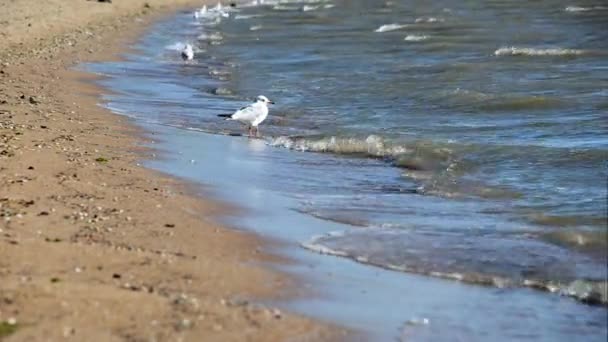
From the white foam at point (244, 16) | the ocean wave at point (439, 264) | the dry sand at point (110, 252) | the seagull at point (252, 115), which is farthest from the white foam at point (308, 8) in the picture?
the ocean wave at point (439, 264)

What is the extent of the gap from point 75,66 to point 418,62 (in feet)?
22.4

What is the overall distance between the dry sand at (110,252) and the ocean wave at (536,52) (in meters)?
12.1

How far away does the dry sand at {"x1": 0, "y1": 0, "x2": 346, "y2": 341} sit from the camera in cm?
653

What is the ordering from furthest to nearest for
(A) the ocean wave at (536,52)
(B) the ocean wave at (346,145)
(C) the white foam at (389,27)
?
(C) the white foam at (389,27)
(A) the ocean wave at (536,52)
(B) the ocean wave at (346,145)

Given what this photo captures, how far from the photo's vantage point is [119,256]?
796 centimetres

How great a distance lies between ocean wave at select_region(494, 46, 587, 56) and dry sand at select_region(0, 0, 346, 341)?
12134mm

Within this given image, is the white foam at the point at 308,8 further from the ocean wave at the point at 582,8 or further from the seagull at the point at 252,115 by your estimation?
the seagull at the point at 252,115

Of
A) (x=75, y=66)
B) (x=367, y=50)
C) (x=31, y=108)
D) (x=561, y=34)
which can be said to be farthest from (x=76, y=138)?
(x=561, y=34)

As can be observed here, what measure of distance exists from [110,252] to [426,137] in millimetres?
7376

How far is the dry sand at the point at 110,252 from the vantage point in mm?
6527

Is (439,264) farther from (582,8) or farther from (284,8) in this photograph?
(284,8)

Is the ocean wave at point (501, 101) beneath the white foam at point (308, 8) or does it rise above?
above

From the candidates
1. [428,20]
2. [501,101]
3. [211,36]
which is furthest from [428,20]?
[501,101]

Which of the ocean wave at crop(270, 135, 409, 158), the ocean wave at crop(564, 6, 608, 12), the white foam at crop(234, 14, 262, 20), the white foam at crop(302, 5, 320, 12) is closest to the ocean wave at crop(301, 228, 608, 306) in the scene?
the ocean wave at crop(270, 135, 409, 158)
